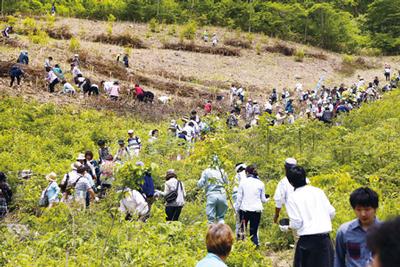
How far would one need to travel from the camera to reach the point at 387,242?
164 centimetres

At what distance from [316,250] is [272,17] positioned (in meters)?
41.1

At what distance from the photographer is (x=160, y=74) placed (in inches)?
1093

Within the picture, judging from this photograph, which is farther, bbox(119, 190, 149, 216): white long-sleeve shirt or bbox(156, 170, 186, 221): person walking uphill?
bbox(156, 170, 186, 221): person walking uphill

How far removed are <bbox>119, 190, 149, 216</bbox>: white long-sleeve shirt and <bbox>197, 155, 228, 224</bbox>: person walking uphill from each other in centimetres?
105

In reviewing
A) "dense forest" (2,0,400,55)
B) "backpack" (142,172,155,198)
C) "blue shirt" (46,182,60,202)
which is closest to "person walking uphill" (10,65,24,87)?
"blue shirt" (46,182,60,202)

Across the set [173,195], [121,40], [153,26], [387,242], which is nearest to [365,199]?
[387,242]

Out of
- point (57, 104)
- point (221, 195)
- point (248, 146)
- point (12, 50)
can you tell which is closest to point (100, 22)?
point (12, 50)

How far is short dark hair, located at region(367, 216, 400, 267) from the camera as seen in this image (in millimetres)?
1606

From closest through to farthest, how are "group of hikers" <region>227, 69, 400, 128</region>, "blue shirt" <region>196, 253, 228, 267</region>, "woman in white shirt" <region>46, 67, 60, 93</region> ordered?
1. "blue shirt" <region>196, 253, 228, 267</region>
2. "group of hikers" <region>227, 69, 400, 128</region>
3. "woman in white shirt" <region>46, 67, 60, 93</region>

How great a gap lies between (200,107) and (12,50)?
9.79 metres

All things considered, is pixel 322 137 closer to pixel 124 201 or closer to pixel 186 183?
pixel 186 183

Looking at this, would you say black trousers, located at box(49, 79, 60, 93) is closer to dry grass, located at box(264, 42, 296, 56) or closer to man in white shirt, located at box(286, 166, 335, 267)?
man in white shirt, located at box(286, 166, 335, 267)

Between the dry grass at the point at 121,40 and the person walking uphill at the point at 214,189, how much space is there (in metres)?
27.8

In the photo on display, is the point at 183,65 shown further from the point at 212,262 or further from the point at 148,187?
the point at 212,262
